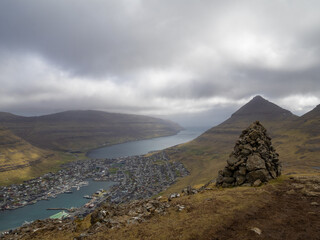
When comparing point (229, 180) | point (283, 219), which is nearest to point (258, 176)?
point (229, 180)

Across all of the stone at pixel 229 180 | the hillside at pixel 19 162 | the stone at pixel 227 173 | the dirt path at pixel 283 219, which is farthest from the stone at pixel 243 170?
the hillside at pixel 19 162

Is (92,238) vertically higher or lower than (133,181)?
higher

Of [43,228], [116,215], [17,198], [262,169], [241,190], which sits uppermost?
[262,169]

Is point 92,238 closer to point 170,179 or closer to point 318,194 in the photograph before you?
point 318,194

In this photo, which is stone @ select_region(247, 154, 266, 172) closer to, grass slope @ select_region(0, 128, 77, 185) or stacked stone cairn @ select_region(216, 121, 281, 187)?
stacked stone cairn @ select_region(216, 121, 281, 187)

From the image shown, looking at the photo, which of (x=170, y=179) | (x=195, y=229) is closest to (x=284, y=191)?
(x=195, y=229)

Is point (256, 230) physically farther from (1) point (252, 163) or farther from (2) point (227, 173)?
(2) point (227, 173)
